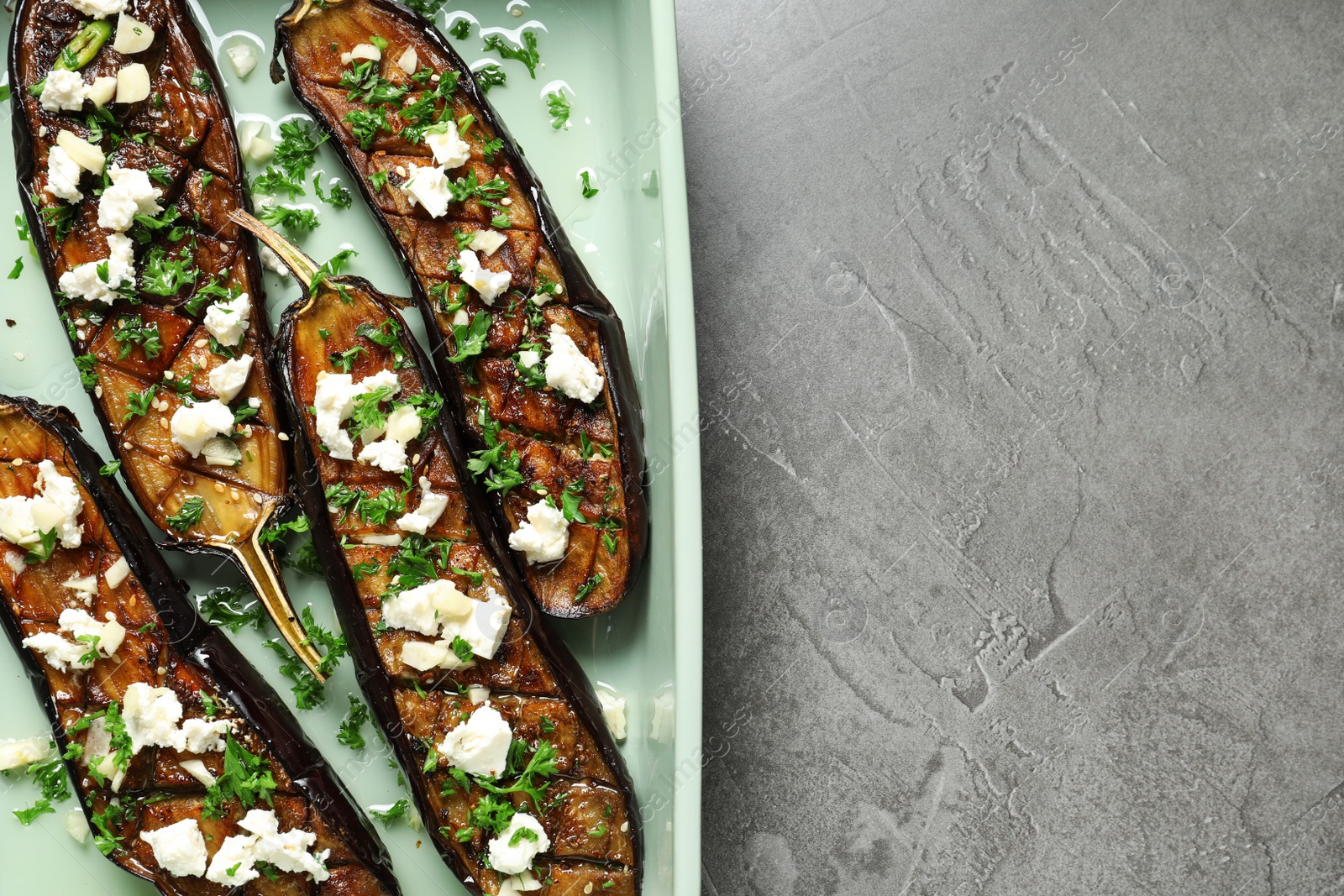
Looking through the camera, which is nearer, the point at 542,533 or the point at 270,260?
the point at 542,533

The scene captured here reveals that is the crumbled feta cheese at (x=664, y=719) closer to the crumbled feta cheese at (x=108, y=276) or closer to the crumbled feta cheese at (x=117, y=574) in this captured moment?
the crumbled feta cheese at (x=117, y=574)

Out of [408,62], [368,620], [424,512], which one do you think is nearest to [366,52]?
[408,62]

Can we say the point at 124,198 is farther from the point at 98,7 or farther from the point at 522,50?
the point at 522,50

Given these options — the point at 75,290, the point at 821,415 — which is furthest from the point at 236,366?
the point at 821,415

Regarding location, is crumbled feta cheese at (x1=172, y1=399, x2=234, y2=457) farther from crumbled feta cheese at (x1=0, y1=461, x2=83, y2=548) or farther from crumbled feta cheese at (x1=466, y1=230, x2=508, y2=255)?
crumbled feta cheese at (x1=466, y1=230, x2=508, y2=255)

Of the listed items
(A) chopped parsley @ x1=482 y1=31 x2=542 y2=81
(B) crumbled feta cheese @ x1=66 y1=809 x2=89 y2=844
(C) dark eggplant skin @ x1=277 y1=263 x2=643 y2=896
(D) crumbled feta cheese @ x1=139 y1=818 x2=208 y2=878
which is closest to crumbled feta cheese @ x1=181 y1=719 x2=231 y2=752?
(D) crumbled feta cheese @ x1=139 y1=818 x2=208 y2=878

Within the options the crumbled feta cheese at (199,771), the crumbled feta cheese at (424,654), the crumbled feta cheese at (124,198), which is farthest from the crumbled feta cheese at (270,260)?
the crumbled feta cheese at (199,771)

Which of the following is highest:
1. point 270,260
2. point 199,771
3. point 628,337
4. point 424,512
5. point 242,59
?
point 242,59
